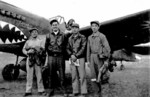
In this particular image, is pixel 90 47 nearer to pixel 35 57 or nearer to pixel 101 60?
pixel 101 60

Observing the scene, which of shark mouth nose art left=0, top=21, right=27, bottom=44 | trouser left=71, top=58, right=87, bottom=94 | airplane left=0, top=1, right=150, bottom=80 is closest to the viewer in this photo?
trouser left=71, top=58, right=87, bottom=94

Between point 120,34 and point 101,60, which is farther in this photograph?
point 120,34

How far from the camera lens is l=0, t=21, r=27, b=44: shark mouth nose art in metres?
5.67

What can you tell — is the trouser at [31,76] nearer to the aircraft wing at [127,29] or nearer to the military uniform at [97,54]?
the military uniform at [97,54]

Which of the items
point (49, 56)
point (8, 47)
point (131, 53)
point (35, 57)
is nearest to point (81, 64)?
point (49, 56)

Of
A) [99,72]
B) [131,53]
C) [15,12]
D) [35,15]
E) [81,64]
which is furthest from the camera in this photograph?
[131,53]

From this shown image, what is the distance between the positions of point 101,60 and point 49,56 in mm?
1208

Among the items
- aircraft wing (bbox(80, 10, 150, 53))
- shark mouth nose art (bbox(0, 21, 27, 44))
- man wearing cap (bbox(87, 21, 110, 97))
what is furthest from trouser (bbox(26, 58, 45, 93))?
aircraft wing (bbox(80, 10, 150, 53))

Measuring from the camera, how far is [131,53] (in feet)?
40.0

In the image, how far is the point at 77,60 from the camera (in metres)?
4.52

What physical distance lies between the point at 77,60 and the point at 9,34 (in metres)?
2.39

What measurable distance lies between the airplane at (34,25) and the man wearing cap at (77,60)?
76.8 inches

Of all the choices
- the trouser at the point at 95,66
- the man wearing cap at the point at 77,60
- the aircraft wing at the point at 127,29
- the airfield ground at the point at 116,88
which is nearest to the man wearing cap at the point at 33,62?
the airfield ground at the point at 116,88

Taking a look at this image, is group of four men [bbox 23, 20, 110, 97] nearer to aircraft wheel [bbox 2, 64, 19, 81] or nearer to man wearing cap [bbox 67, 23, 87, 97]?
man wearing cap [bbox 67, 23, 87, 97]
